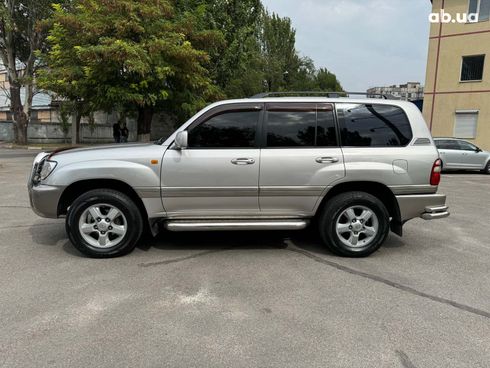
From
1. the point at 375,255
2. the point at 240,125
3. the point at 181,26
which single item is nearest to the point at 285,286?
the point at 375,255

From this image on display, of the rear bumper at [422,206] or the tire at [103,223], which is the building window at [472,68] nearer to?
the rear bumper at [422,206]

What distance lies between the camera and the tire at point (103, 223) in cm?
466

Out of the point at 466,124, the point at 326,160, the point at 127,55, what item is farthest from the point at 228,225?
the point at 466,124

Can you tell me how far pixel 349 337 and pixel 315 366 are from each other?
1.65 feet

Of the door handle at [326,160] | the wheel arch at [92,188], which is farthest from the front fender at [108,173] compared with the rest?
the door handle at [326,160]

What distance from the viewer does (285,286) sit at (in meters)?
4.00

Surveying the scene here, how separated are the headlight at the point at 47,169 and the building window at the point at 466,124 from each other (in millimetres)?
23263

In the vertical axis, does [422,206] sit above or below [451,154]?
below

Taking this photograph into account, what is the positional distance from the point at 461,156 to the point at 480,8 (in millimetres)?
11253

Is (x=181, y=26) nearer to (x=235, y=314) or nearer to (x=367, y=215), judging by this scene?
(x=367, y=215)

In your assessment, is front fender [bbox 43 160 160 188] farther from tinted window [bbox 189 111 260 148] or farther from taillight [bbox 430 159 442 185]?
taillight [bbox 430 159 442 185]

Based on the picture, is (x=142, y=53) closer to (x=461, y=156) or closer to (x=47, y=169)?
(x=47, y=169)

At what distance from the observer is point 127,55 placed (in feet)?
40.6

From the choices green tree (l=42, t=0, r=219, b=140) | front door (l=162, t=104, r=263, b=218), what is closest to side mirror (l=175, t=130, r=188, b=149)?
front door (l=162, t=104, r=263, b=218)
